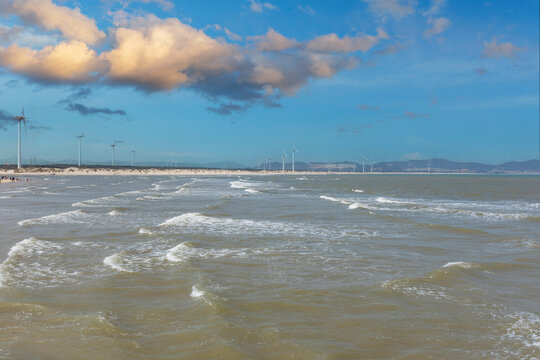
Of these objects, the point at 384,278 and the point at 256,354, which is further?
the point at 384,278

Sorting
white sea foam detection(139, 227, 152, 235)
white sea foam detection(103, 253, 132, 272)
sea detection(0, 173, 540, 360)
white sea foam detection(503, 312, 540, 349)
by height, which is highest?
white sea foam detection(139, 227, 152, 235)

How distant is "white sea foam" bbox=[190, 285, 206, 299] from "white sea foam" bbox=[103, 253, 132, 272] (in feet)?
9.81

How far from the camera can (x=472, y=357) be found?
684 centimetres

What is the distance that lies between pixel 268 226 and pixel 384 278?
1113 centimetres

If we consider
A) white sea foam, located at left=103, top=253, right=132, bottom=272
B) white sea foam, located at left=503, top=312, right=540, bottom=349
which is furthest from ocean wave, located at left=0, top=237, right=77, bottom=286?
white sea foam, located at left=503, top=312, right=540, bottom=349

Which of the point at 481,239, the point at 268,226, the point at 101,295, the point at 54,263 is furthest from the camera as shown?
the point at 268,226

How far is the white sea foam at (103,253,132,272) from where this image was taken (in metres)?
12.6

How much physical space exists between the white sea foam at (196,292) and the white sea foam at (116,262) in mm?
2989

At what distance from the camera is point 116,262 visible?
13320mm

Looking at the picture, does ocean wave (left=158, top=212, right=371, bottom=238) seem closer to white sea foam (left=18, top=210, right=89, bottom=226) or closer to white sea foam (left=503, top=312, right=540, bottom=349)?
white sea foam (left=18, top=210, right=89, bottom=226)

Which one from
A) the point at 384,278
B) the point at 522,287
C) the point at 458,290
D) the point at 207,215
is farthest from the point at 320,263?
the point at 207,215

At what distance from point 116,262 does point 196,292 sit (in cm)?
442

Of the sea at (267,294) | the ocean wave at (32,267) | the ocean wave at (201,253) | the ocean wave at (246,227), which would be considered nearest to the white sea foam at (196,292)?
the sea at (267,294)

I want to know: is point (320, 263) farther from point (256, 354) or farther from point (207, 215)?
point (207, 215)
